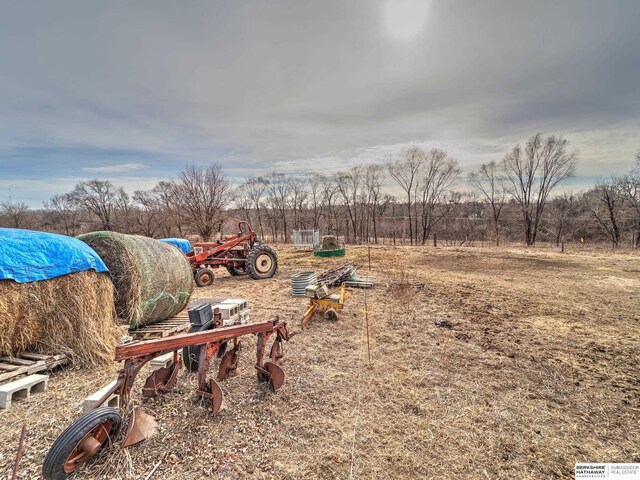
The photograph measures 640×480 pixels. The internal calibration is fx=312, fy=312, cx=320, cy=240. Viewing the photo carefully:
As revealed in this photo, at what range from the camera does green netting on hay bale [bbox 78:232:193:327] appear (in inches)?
212

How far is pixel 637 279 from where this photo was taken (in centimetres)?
1111

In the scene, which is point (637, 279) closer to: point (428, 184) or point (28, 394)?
point (28, 394)

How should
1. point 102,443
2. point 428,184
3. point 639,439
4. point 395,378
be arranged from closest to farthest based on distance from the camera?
point 102,443
point 639,439
point 395,378
point 428,184

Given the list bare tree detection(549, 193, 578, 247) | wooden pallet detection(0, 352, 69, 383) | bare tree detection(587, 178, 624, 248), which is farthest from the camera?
bare tree detection(549, 193, 578, 247)

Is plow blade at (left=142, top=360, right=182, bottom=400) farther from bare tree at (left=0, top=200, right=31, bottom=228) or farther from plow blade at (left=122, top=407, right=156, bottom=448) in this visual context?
bare tree at (left=0, top=200, right=31, bottom=228)

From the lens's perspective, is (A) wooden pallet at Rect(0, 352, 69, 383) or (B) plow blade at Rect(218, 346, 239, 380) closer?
(A) wooden pallet at Rect(0, 352, 69, 383)

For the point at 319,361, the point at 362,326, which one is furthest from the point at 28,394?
the point at 362,326

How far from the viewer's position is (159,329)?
19.0ft

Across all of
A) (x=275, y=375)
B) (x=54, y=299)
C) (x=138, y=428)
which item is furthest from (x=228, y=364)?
(x=54, y=299)

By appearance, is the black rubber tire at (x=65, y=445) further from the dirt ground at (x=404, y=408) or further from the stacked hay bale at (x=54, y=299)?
the stacked hay bale at (x=54, y=299)

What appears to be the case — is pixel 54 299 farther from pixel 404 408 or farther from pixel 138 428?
pixel 404 408

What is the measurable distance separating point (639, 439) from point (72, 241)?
24.0 ft

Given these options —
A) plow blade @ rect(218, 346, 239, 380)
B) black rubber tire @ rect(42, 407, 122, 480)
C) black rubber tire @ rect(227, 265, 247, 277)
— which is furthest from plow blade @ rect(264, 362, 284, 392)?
black rubber tire @ rect(227, 265, 247, 277)

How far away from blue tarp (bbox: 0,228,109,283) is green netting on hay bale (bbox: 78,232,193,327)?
2.29ft
